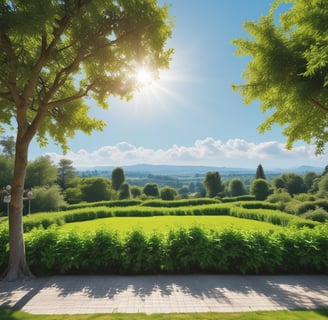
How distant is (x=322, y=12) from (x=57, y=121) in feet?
21.1

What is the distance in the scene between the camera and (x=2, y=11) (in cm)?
408

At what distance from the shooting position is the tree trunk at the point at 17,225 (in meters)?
5.61

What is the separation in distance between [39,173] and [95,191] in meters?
8.67

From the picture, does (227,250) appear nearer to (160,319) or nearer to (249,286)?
(249,286)

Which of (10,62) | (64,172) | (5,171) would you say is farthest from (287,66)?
(64,172)

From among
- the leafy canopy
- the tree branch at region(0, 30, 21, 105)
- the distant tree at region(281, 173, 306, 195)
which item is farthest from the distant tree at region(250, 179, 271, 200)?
the tree branch at region(0, 30, 21, 105)

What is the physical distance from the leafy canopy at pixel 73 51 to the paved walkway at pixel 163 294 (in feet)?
11.1

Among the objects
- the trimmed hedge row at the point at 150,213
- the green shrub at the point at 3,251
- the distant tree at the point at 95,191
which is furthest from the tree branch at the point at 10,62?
the distant tree at the point at 95,191

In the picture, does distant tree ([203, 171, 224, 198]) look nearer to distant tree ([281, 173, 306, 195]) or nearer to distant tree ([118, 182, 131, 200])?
distant tree ([118, 182, 131, 200])

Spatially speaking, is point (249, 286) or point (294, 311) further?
point (249, 286)

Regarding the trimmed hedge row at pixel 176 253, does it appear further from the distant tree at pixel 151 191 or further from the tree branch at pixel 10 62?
the distant tree at pixel 151 191

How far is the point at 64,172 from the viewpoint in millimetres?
47969

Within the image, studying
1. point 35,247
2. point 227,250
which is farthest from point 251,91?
point 35,247

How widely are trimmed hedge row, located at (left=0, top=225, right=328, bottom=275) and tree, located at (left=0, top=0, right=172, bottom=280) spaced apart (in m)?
0.62
